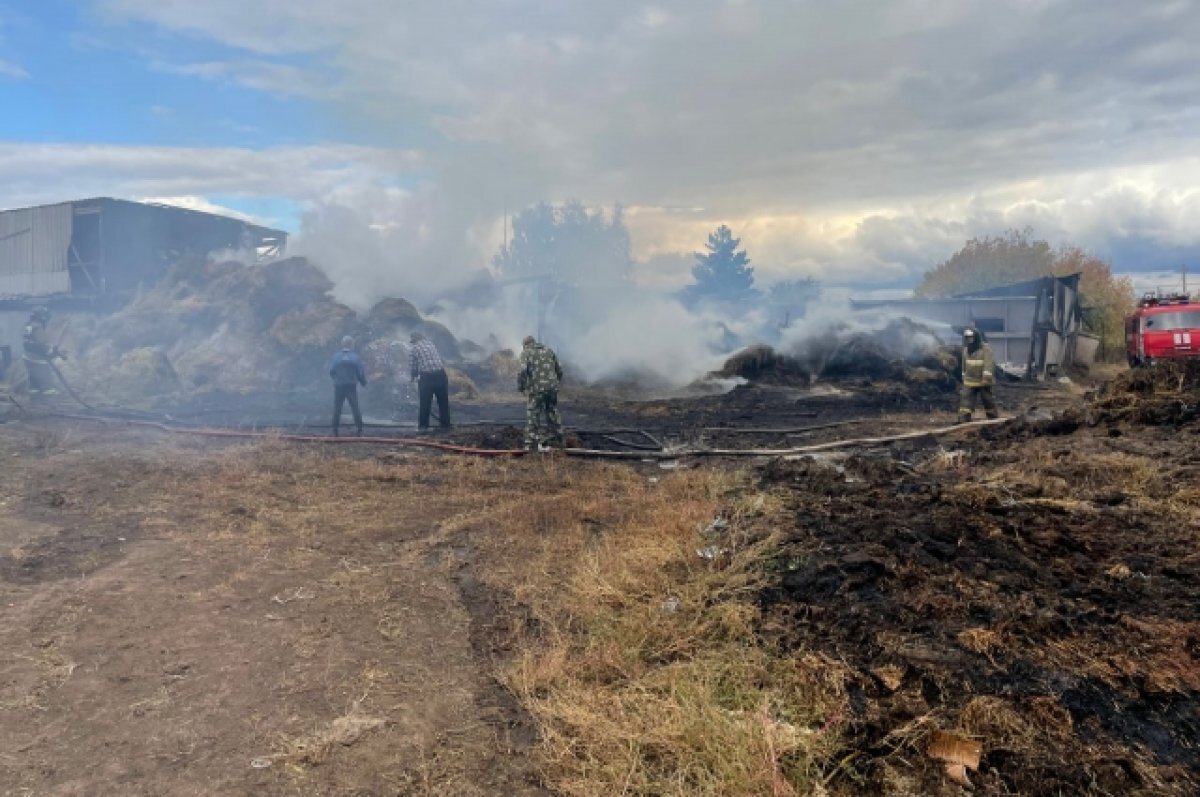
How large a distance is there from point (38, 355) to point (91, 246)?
13580mm

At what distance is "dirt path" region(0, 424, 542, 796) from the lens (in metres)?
3.31

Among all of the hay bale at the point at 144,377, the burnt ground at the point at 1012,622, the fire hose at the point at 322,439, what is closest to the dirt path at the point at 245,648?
the burnt ground at the point at 1012,622

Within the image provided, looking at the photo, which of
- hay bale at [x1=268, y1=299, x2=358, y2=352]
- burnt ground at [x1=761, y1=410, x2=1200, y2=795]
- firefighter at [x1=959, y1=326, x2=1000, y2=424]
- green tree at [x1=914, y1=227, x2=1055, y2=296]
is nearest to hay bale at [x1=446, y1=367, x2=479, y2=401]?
hay bale at [x1=268, y1=299, x2=358, y2=352]

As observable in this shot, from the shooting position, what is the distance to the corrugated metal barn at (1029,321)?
74.5 feet

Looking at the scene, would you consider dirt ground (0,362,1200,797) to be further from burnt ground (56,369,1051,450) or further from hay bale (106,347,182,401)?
hay bale (106,347,182,401)

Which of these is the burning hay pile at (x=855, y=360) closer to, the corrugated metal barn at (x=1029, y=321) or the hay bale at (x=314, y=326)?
the corrugated metal barn at (x=1029, y=321)

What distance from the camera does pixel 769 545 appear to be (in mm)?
5199

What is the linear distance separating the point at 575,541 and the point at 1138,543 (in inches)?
164

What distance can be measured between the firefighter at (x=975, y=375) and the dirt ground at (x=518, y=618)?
11.1ft

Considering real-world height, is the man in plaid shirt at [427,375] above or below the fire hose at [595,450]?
above

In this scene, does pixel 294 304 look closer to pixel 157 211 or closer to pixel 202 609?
pixel 157 211

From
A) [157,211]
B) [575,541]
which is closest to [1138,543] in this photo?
[575,541]

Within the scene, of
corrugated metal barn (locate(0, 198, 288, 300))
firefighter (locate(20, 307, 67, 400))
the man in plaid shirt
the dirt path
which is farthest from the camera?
corrugated metal barn (locate(0, 198, 288, 300))

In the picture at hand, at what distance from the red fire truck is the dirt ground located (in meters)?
13.1
